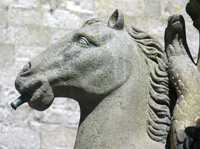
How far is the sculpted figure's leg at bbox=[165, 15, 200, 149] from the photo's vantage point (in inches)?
73.5

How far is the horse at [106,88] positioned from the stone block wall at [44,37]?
170 cm

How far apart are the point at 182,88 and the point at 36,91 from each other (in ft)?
1.92

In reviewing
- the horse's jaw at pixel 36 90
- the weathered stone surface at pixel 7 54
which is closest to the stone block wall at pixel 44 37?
the weathered stone surface at pixel 7 54

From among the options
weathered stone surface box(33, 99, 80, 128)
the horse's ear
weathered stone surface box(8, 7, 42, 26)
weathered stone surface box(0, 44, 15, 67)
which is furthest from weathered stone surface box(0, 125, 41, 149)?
the horse's ear

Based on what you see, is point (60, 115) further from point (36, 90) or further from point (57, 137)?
point (36, 90)

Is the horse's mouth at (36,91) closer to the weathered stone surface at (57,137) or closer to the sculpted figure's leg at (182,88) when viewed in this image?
the sculpted figure's leg at (182,88)

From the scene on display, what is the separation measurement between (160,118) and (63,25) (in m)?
2.23

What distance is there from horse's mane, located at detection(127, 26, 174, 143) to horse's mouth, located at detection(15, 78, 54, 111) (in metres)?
0.42

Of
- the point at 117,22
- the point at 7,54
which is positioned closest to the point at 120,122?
the point at 117,22

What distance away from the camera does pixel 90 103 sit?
202cm

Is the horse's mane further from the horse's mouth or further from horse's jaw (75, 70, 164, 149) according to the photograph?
the horse's mouth

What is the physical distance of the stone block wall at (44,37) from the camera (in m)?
3.70

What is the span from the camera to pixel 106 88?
198 centimetres

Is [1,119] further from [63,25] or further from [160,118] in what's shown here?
[160,118]
